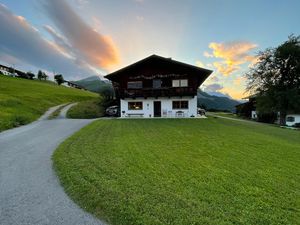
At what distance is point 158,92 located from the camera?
89.3ft

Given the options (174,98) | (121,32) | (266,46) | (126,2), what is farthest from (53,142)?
(266,46)

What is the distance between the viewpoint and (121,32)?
22641mm

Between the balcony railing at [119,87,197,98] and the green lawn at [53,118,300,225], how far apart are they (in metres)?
18.9

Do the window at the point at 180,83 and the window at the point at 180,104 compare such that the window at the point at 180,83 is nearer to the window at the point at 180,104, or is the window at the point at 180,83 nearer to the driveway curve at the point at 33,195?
the window at the point at 180,104

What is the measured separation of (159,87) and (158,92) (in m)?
1.05

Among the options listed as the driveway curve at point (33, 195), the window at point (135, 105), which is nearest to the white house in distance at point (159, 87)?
the window at point (135, 105)

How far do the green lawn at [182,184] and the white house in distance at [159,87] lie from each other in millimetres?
19325

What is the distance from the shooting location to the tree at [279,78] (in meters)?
28.6

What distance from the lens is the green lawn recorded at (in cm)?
358

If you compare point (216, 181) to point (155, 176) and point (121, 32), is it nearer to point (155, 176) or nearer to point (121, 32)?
point (155, 176)

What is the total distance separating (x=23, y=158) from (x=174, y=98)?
2253 cm

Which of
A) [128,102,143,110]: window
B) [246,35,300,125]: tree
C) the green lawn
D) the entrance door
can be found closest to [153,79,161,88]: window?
the entrance door

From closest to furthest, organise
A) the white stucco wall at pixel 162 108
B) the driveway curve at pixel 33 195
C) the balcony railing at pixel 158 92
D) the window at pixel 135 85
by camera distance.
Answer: the driveway curve at pixel 33 195 < the balcony railing at pixel 158 92 < the white stucco wall at pixel 162 108 < the window at pixel 135 85

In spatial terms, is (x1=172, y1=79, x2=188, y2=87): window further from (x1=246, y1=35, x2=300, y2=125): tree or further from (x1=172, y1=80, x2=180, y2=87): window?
(x1=246, y1=35, x2=300, y2=125): tree
